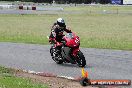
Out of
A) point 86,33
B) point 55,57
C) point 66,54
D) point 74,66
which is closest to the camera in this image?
point 74,66

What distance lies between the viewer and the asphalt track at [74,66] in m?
13.3

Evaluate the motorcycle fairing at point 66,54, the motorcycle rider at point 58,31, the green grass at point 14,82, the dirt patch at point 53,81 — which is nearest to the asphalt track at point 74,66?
the motorcycle fairing at point 66,54

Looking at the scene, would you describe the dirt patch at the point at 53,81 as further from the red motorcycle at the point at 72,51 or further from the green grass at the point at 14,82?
the red motorcycle at the point at 72,51

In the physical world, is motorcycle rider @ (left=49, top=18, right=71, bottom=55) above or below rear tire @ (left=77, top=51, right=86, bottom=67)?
above

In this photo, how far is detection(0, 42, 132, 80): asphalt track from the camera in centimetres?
1329

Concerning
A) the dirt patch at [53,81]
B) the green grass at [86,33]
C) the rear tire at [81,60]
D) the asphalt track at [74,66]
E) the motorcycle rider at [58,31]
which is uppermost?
the motorcycle rider at [58,31]

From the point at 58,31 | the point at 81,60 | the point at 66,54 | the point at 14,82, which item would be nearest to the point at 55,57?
the point at 66,54

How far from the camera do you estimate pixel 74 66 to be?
50.0ft

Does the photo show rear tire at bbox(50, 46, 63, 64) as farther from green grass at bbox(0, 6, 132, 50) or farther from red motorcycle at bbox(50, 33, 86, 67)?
green grass at bbox(0, 6, 132, 50)

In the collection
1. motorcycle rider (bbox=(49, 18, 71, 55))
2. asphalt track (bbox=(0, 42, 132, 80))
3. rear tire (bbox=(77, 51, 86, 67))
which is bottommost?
asphalt track (bbox=(0, 42, 132, 80))

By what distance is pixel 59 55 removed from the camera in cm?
1608

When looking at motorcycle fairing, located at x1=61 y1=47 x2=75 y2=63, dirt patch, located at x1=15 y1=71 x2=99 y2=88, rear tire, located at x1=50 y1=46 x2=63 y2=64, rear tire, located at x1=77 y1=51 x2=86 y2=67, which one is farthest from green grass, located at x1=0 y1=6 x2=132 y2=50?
dirt patch, located at x1=15 y1=71 x2=99 y2=88

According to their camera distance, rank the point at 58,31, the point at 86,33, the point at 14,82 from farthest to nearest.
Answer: the point at 86,33, the point at 58,31, the point at 14,82

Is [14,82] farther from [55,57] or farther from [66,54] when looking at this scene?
[55,57]
